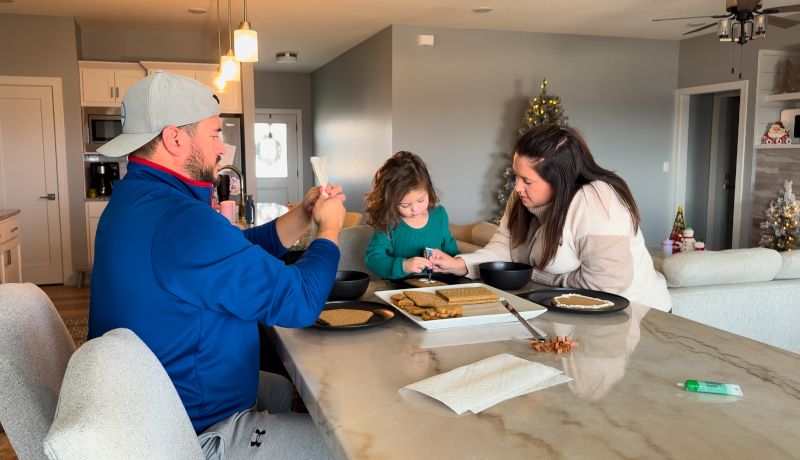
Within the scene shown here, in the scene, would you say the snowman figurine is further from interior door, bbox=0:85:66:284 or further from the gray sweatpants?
interior door, bbox=0:85:66:284

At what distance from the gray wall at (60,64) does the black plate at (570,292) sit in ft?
21.1

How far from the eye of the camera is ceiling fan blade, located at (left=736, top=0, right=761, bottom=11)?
5211 mm

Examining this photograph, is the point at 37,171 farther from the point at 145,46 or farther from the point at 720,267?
the point at 720,267

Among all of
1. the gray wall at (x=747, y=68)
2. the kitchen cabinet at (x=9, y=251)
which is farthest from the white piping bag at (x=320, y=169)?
the gray wall at (x=747, y=68)

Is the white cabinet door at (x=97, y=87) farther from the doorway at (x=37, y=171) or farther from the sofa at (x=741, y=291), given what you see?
the sofa at (x=741, y=291)

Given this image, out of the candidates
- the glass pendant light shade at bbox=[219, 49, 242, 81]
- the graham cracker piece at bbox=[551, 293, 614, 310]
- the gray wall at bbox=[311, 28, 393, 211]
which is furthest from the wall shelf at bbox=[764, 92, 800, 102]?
the graham cracker piece at bbox=[551, 293, 614, 310]

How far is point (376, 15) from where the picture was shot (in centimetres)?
684

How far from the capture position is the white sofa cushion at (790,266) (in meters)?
3.33

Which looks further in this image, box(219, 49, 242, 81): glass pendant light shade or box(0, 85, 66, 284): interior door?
box(0, 85, 66, 284): interior door

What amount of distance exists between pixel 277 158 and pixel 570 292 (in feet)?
34.2

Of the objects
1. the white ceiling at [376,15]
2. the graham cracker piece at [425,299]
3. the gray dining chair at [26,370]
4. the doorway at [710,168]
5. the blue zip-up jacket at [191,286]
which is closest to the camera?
the gray dining chair at [26,370]

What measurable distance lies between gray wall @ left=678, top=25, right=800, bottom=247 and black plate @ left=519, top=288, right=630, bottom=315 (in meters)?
6.48

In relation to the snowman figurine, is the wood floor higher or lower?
lower

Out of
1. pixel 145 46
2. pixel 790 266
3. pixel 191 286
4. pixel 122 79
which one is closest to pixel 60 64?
pixel 122 79
